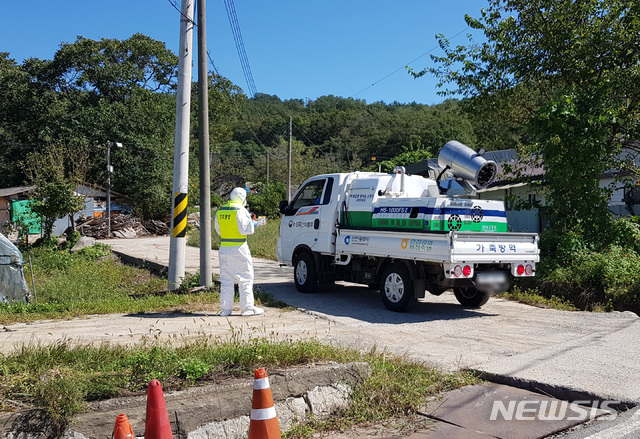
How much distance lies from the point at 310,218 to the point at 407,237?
9.27ft

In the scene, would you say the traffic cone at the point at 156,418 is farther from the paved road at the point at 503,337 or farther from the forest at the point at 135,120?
the forest at the point at 135,120

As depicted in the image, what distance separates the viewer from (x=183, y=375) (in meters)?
4.68

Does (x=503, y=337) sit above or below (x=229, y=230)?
below

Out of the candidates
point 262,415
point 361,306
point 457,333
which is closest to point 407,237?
point 361,306

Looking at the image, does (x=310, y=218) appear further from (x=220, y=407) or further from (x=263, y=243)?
(x=263, y=243)

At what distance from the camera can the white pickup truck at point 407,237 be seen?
905 cm

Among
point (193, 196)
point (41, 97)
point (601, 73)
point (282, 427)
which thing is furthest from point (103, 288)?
point (41, 97)

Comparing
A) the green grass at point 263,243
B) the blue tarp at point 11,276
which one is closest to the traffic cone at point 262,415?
the blue tarp at point 11,276

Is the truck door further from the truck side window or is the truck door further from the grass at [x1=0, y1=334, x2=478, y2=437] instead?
the grass at [x1=0, y1=334, x2=478, y2=437]

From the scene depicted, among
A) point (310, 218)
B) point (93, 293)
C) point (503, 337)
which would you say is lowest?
point (503, 337)

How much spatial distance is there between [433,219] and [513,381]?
3.74 metres

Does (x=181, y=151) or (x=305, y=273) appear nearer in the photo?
(x=181, y=151)

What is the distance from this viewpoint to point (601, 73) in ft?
47.3

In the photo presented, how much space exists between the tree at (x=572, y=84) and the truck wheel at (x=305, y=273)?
20.7ft
